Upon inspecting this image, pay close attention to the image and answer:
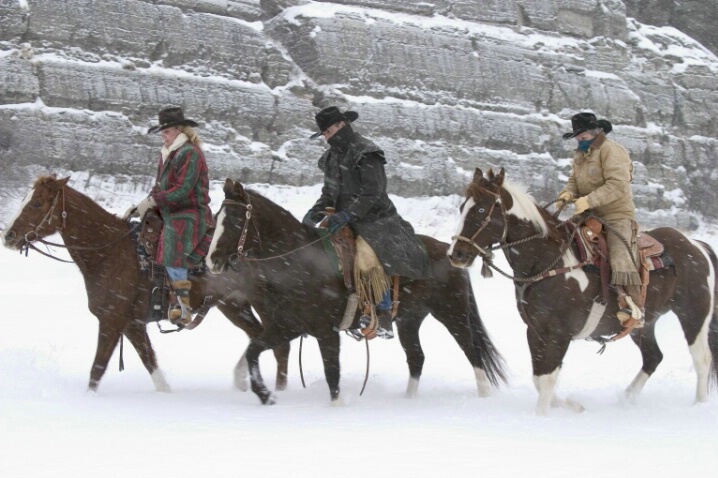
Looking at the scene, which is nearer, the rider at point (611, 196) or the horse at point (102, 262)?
the rider at point (611, 196)

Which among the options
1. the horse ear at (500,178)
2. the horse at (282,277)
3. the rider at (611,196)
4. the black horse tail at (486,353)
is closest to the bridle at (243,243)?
the horse at (282,277)

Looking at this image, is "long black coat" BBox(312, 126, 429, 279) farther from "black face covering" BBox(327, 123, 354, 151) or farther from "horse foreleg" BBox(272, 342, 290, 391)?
"horse foreleg" BBox(272, 342, 290, 391)

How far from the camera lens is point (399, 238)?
720 centimetres

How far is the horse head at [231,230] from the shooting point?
6.29 meters

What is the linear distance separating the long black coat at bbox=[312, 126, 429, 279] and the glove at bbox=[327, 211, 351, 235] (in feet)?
0.20

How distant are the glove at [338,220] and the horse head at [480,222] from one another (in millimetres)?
1047

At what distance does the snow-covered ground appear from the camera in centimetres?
446

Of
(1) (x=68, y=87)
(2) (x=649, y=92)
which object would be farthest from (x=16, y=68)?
(2) (x=649, y=92)

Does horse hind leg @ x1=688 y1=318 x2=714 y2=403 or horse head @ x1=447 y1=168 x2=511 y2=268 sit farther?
horse hind leg @ x1=688 y1=318 x2=714 y2=403

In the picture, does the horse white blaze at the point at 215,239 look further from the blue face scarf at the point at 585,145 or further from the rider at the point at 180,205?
the blue face scarf at the point at 585,145

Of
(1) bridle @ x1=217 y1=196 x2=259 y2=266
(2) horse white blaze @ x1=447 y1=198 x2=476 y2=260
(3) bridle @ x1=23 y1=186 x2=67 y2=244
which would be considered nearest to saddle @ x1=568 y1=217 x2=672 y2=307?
(2) horse white blaze @ x1=447 y1=198 x2=476 y2=260

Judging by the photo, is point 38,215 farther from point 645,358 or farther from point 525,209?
point 645,358

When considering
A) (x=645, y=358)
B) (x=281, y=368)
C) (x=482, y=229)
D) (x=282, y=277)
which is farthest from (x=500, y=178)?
(x=281, y=368)

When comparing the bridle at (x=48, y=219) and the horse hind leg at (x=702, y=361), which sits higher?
the bridle at (x=48, y=219)
